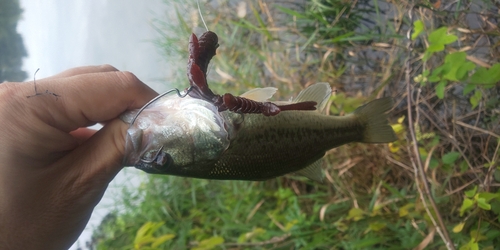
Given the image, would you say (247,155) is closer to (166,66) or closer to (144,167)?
(144,167)

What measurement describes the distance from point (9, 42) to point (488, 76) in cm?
354

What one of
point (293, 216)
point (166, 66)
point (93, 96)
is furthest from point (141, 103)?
point (166, 66)

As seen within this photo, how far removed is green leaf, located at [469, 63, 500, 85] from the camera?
4.48 feet

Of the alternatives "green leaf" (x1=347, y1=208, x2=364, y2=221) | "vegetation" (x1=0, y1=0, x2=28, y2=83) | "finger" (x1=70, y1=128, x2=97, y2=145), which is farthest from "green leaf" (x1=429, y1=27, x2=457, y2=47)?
"vegetation" (x1=0, y1=0, x2=28, y2=83)

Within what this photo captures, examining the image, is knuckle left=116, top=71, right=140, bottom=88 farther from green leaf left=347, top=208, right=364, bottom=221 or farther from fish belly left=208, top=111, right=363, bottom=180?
green leaf left=347, top=208, right=364, bottom=221

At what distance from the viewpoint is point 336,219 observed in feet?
7.14

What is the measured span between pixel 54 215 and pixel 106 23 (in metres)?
2.63

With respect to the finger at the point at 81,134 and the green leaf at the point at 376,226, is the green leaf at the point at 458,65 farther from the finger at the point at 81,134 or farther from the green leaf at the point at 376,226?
the finger at the point at 81,134

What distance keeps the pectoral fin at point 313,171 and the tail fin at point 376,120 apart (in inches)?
8.0

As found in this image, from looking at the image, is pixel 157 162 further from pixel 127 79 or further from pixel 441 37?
pixel 441 37

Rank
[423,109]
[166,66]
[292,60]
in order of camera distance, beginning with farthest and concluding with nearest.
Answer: [166,66]
[292,60]
[423,109]

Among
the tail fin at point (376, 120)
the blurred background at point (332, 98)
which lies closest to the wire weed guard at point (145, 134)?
the tail fin at point (376, 120)

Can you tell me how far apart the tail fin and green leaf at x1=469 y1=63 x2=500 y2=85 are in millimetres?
391

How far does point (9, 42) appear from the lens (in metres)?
3.23
